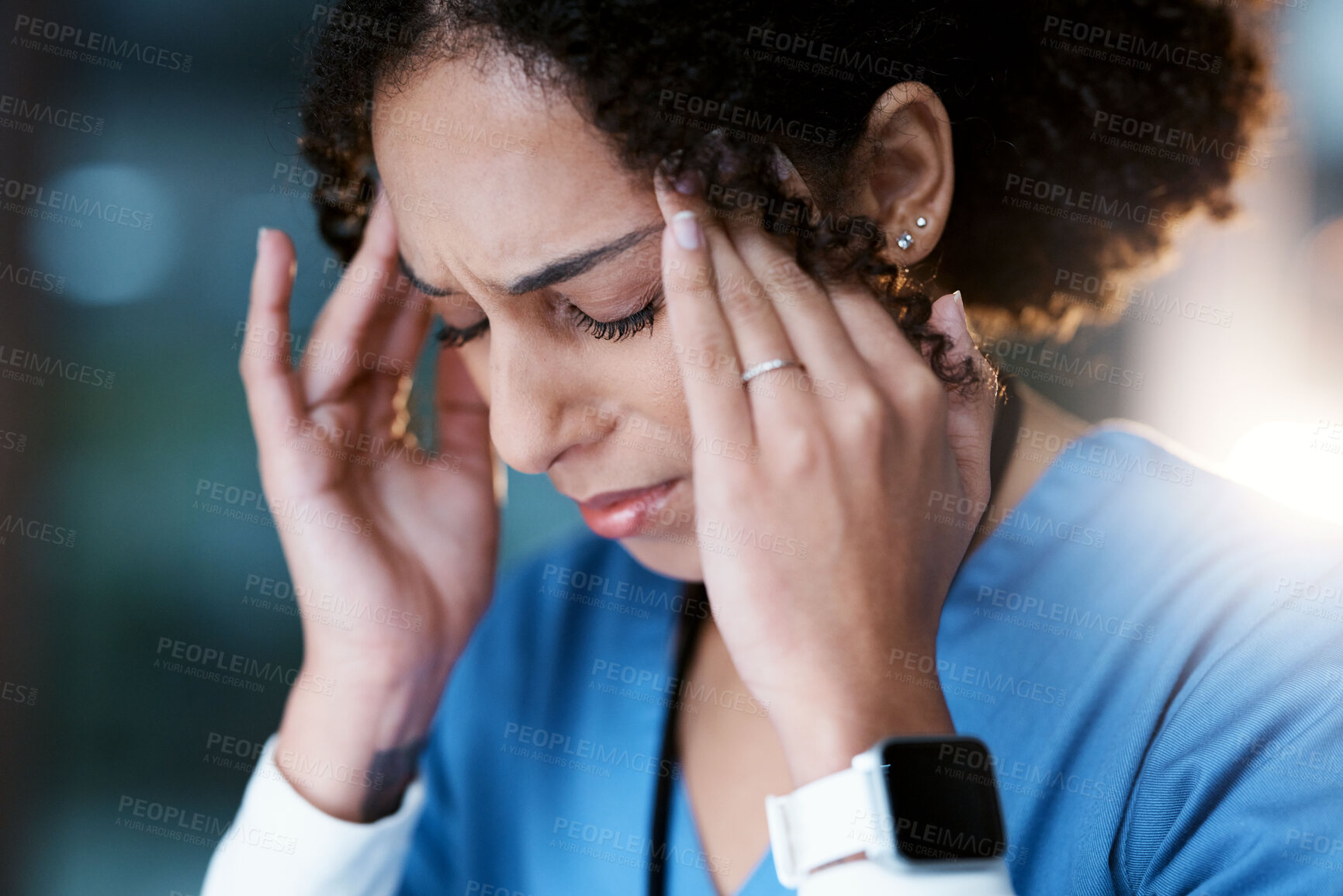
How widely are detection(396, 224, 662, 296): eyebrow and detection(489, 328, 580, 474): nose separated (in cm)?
5

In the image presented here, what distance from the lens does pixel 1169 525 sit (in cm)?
73

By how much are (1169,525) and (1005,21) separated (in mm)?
418

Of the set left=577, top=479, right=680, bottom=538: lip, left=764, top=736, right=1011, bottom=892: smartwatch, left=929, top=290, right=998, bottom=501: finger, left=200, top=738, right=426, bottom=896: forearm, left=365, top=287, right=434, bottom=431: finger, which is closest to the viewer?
left=764, top=736, right=1011, bottom=892: smartwatch

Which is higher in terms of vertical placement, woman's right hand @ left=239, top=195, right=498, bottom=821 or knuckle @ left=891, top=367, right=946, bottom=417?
knuckle @ left=891, top=367, right=946, bottom=417

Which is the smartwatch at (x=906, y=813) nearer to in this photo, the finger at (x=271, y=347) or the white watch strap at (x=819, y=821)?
the white watch strap at (x=819, y=821)

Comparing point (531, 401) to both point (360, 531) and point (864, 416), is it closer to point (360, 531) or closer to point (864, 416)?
point (864, 416)

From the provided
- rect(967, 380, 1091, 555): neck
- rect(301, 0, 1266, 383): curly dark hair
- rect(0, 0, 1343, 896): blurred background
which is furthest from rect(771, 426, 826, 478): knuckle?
rect(0, 0, 1343, 896): blurred background

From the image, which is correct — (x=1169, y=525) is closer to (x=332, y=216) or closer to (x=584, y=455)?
(x=584, y=455)

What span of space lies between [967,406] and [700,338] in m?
0.21

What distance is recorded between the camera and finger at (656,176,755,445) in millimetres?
592

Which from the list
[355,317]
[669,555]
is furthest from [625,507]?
[355,317]

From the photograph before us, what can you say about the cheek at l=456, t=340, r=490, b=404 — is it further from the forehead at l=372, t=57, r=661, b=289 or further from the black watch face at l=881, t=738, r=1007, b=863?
the black watch face at l=881, t=738, r=1007, b=863

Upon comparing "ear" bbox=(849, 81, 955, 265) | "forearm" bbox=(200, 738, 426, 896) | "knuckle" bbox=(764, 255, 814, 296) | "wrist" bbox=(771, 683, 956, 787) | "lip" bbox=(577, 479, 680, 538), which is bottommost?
"forearm" bbox=(200, 738, 426, 896)

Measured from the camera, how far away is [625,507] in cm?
77
